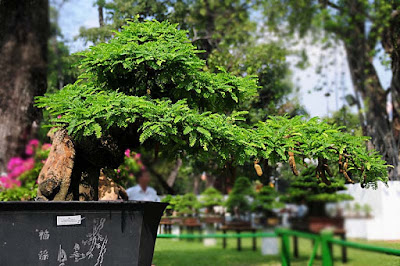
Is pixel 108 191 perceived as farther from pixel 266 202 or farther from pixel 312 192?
pixel 266 202

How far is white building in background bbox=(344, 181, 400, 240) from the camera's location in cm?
768

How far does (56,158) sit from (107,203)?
781 millimetres

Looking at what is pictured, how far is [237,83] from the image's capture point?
275 cm

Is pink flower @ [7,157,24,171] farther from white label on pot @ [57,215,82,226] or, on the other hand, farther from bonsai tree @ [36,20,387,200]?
white label on pot @ [57,215,82,226]

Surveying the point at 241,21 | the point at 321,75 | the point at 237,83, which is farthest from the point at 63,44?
the point at 237,83

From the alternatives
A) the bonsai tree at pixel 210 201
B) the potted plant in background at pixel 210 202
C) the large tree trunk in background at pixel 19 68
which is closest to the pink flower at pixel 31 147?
the large tree trunk in background at pixel 19 68

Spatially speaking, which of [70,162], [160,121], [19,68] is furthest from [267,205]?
[160,121]

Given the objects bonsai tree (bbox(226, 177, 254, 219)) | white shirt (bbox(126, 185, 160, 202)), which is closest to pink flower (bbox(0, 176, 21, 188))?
white shirt (bbox(126, 185, 160, 202))

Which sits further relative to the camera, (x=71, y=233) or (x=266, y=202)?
(x=266, y=202)

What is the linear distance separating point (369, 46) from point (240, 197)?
15.5 ft

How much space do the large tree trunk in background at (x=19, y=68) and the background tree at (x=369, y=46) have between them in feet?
19.5

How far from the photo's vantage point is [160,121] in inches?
88.4

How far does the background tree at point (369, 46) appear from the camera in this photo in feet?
28.5

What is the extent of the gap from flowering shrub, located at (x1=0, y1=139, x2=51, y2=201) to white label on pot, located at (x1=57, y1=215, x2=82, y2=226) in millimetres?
3774
